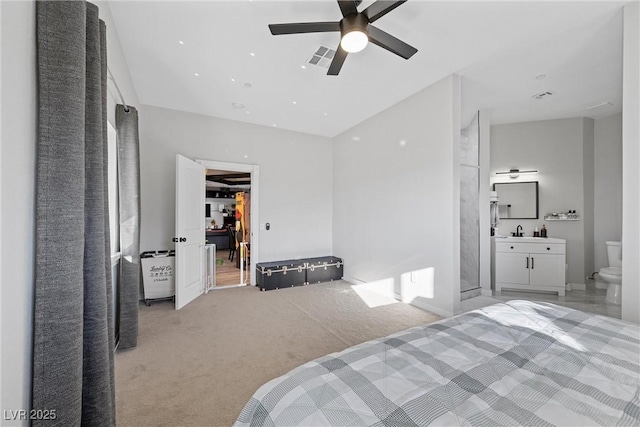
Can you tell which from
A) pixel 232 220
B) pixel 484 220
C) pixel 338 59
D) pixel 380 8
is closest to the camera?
pixel 380 8

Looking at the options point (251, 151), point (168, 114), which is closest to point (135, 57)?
point (168, 114)

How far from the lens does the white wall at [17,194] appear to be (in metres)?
0.79

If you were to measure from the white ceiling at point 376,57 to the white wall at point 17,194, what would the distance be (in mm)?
1686

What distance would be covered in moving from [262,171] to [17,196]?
160 inches

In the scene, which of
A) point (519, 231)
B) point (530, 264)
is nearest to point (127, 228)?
point (530, 264)

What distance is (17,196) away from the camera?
86 centimetres

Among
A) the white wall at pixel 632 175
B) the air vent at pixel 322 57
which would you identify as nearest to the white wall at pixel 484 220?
the white wall at pixel 632 175

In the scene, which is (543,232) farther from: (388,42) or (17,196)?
(17,196)

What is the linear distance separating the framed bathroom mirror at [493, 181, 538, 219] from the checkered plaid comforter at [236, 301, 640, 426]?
4.04 meters

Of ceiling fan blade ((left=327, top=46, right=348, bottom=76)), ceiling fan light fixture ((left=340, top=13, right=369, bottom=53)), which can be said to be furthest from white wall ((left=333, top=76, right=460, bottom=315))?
ceiling fan light fixture ((left=340, top=13, right=369, bottom=53))

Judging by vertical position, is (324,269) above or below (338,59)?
below

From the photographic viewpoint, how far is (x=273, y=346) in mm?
2529

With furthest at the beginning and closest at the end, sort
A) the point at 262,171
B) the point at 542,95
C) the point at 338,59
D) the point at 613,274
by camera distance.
Answer: the point at 262,171, the point at 542,95, the point at 613,274, the point at 338,59

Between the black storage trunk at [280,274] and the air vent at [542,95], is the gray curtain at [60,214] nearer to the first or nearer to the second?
the black storage trunk at [280,274]
